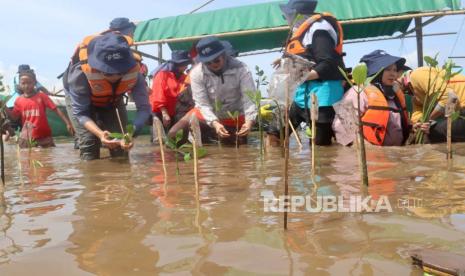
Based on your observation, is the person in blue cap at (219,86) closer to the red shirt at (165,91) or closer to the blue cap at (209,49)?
the blue cap at (209,49)

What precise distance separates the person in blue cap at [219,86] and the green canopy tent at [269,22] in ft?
7.05

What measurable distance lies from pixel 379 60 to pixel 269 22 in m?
3.21

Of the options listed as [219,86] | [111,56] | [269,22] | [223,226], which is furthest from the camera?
[269,22]

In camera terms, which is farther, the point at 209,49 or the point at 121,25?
the point at 121,25

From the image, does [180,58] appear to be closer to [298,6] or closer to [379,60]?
[298,6]

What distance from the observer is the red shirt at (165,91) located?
6.52 metres

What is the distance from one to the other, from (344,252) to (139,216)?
2.93 feet

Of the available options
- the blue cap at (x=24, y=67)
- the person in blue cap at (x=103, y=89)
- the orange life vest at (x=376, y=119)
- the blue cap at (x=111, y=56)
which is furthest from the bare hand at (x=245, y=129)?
the blue cap at (x=24, y=67)

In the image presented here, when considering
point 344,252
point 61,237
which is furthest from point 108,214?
point 344,252

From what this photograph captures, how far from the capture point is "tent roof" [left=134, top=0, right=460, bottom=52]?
6.91 metres

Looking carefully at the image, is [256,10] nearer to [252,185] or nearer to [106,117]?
[106,117]

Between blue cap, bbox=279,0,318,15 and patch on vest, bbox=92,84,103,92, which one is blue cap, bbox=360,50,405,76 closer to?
blue cap, bbox=279,0,318,15

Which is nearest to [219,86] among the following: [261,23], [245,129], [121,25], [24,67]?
[245,129]

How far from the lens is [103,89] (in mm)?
4332
